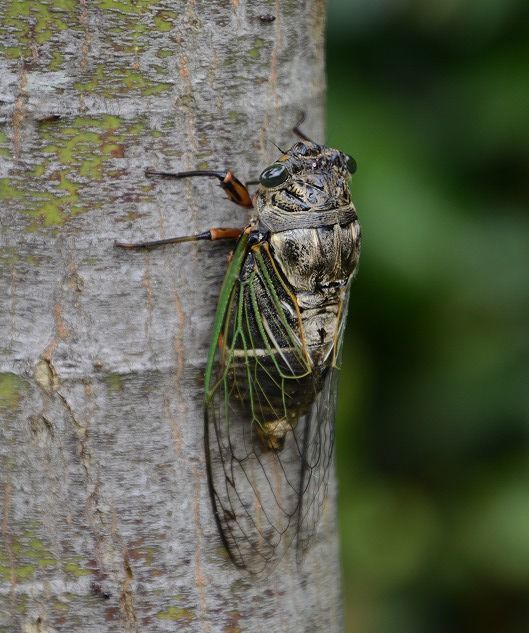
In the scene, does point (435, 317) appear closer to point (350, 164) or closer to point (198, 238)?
point (350, 164)

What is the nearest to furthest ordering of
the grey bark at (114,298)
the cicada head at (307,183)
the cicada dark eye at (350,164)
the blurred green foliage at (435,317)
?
the grey bark at (114,298)
the cicada head at (307,183)
the cicada dark eye at (350,164)
the blurred green foliage at (435,317)

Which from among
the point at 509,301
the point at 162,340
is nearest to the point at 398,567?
the point at 509,301

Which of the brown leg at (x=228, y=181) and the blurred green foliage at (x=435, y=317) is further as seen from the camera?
the blurred green foliage at (x=435, y=317)

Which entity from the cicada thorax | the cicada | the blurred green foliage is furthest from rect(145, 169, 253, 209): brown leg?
the blurred green foliage

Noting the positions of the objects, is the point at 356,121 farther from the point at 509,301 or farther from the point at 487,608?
the point at 487,608

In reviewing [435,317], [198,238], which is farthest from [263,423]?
[435,317]

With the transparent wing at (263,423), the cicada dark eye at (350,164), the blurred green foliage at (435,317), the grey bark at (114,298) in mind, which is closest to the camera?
the grey bark at (114,298)

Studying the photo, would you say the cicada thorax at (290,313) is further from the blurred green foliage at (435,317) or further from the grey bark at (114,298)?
the blurred green foliage at (435,317)

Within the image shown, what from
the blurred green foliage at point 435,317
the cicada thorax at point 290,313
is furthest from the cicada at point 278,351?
the blurred green foliage at point 435,317
